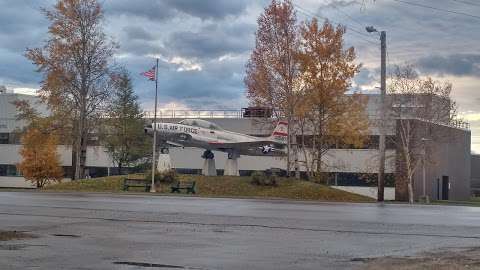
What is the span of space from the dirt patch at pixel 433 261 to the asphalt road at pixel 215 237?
40 centimetres

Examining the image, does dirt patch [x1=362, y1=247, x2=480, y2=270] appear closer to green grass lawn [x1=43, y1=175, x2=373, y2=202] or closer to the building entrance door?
green grass lawn [x1=43, y1=175, x2=373, y2=202]

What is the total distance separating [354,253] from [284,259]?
1510 millimetres

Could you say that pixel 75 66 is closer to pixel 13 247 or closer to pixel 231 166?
pixel 231 166

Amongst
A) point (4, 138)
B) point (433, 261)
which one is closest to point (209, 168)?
point (4, 138)

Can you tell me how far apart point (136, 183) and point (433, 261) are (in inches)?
1275

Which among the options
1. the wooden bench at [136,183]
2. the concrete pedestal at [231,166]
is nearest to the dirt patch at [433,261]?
the wooden bench at [136,183]

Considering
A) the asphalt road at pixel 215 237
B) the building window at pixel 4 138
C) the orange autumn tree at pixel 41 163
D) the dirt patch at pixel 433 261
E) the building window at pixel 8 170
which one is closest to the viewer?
the dirt patch at pixel 433 261

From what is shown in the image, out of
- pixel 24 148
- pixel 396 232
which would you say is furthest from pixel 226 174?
pixel 396 232

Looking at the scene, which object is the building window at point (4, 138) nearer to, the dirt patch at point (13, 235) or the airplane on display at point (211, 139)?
the airplane on display at point (211, 139)

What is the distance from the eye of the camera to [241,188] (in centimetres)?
4088

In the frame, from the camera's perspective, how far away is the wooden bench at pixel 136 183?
1607 inches

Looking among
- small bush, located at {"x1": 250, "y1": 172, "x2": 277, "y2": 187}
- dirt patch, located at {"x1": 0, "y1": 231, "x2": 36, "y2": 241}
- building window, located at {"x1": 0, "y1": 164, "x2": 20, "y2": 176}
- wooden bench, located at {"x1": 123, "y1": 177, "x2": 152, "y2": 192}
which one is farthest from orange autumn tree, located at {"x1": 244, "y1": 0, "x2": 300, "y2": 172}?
building window, located at {"x1": 0, "y1": 164, "x2": 20, "y2": 176}

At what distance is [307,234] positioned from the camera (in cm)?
1554

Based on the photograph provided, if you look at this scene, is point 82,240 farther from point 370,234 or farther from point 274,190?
point 274,190
